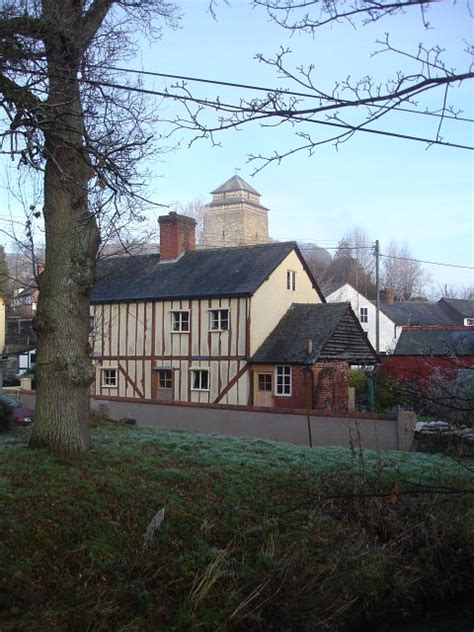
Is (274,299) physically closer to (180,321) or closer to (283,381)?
(283,381)

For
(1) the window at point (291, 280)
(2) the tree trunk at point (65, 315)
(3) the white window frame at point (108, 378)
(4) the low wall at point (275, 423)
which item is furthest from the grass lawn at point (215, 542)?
(3) the white window frame at point (108, 378)

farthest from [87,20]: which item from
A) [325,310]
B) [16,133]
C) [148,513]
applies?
[325,310]

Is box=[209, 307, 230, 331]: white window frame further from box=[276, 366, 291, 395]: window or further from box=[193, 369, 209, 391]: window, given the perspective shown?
box=[276, 366, 291, 395]: window

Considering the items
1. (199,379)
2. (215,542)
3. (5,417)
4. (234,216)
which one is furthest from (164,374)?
(234,216)

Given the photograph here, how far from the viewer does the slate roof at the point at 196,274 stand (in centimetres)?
2681

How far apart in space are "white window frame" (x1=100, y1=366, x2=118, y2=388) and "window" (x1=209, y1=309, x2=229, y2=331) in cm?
488

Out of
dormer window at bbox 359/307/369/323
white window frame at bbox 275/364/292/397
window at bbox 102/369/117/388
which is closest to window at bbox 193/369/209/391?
white window frame at bbox 275/364/292/397

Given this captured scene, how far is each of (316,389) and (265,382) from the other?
194 centimetres

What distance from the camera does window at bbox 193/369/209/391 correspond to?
26812mm

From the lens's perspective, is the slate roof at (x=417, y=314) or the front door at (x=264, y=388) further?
the slate roof at (x=417, y=314)

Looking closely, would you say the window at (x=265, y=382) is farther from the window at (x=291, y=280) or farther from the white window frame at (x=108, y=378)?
the white window frame at (x=108, y=378)

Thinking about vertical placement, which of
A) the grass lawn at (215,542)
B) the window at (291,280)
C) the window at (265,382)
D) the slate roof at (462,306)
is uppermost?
the slate roof at (462,306)

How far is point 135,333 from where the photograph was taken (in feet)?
93.4

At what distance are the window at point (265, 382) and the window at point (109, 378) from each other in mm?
6492
